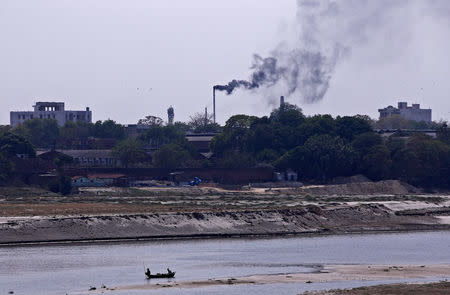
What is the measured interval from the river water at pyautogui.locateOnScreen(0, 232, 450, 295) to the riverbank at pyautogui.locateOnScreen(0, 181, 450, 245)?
2886mm

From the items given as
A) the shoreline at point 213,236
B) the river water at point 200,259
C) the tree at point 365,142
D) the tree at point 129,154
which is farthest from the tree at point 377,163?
the river water at point 200,259

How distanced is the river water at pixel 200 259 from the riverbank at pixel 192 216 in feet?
9.47

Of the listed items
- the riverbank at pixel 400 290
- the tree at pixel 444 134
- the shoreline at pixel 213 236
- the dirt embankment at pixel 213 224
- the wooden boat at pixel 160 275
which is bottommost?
the riverbank at pixel 400 290

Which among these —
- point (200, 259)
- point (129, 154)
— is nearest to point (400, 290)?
point (200, 259)

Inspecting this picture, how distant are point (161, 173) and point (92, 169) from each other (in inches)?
421

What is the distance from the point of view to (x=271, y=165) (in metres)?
172

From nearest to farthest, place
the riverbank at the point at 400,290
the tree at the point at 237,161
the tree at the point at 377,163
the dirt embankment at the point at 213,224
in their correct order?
the riverbank at the point at 400,290, the dirt embankment at the point at 213,224, the tree at the point at 377,163, the tree at the point at 237,161

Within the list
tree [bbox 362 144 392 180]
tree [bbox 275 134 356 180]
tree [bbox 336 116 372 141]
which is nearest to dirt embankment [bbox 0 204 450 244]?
tree [bbox 362 144 392 180]

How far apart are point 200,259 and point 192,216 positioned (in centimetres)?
1912

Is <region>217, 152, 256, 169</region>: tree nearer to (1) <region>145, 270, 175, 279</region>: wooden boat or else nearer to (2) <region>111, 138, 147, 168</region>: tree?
(2) <region>111, 138, 147, 168</region>: tree

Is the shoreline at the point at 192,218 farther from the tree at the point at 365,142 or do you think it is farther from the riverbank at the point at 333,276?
the tree at the point at 365,142

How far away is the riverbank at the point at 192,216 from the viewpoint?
88562 millimetres

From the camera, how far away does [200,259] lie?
256 ft

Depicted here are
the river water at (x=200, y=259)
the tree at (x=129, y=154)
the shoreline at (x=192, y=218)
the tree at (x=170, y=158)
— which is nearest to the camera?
the river water at (x=200, y=259)
